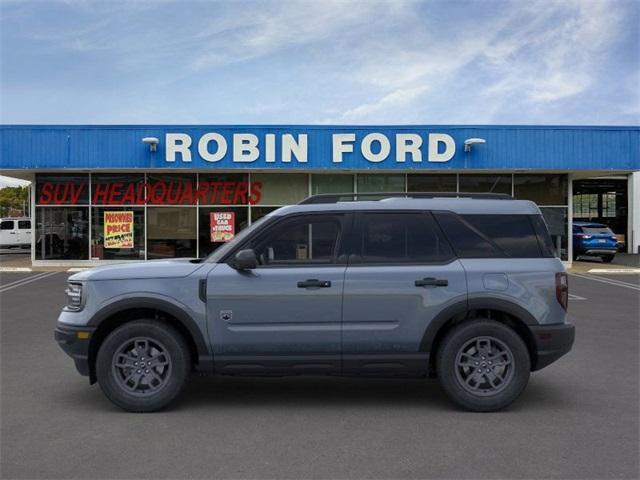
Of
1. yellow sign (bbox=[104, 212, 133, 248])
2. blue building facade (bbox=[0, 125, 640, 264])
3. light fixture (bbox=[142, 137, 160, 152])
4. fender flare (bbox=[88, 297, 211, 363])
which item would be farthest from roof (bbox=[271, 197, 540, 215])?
yellow sign (bbox=[104, 212, 133, 248])

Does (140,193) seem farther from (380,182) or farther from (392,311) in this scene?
(392,311)

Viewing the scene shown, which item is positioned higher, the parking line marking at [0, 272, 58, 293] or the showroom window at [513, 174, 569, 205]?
the showroom window at [513, 174, 569, 205]

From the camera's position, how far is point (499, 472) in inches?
163

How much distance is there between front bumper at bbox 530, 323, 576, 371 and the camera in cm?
551

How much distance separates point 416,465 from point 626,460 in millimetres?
1470

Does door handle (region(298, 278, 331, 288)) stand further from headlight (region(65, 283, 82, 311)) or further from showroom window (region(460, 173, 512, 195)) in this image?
showroom window (region(460, 173, 512, 195))

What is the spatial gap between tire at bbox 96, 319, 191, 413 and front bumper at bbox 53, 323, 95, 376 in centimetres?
14

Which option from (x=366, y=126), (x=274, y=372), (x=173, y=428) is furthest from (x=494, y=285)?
(x=366, y=126)

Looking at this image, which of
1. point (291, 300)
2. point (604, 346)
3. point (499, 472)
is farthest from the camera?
point (604, 346)

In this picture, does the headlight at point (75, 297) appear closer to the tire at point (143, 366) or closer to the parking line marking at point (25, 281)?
the tire at point (143, 366)

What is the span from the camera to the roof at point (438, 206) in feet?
18.8

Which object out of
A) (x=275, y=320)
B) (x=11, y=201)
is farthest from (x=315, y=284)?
(x=11, y=201)

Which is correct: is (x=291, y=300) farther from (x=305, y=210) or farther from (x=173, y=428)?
(x=173, y=428)

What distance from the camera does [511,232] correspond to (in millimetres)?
5664
